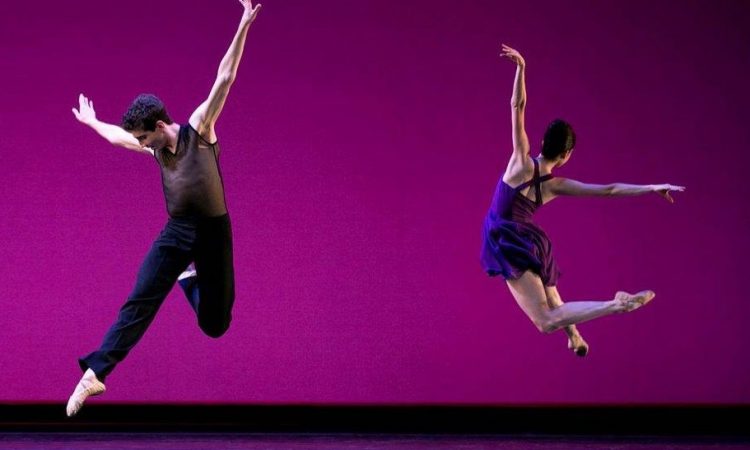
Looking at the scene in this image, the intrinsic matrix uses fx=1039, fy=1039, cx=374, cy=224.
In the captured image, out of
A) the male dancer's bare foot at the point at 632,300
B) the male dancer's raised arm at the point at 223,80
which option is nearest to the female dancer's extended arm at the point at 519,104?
the male dancer's bare foot at the point at 632,300

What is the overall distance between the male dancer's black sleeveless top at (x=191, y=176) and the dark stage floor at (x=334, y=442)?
1694mm

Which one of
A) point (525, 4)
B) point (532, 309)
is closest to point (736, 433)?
point (532, 309)

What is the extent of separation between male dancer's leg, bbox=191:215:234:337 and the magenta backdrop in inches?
60.6

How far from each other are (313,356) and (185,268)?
177 centimetres

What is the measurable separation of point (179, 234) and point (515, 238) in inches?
57.7

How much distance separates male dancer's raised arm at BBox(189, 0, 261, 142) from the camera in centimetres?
405

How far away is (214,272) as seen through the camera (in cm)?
434

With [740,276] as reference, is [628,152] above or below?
above

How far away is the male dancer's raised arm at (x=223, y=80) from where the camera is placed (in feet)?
13.3

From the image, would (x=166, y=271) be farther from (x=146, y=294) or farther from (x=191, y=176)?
(x=191, y=176)

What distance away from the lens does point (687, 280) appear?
20.1 ft

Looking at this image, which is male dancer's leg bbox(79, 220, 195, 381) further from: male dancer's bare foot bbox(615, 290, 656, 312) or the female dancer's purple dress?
male dancer's bare foot bbox(615, 290, 656, 312)

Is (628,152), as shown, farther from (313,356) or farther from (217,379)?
(217,379)

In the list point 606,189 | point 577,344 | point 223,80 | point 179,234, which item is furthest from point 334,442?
point 223,80
